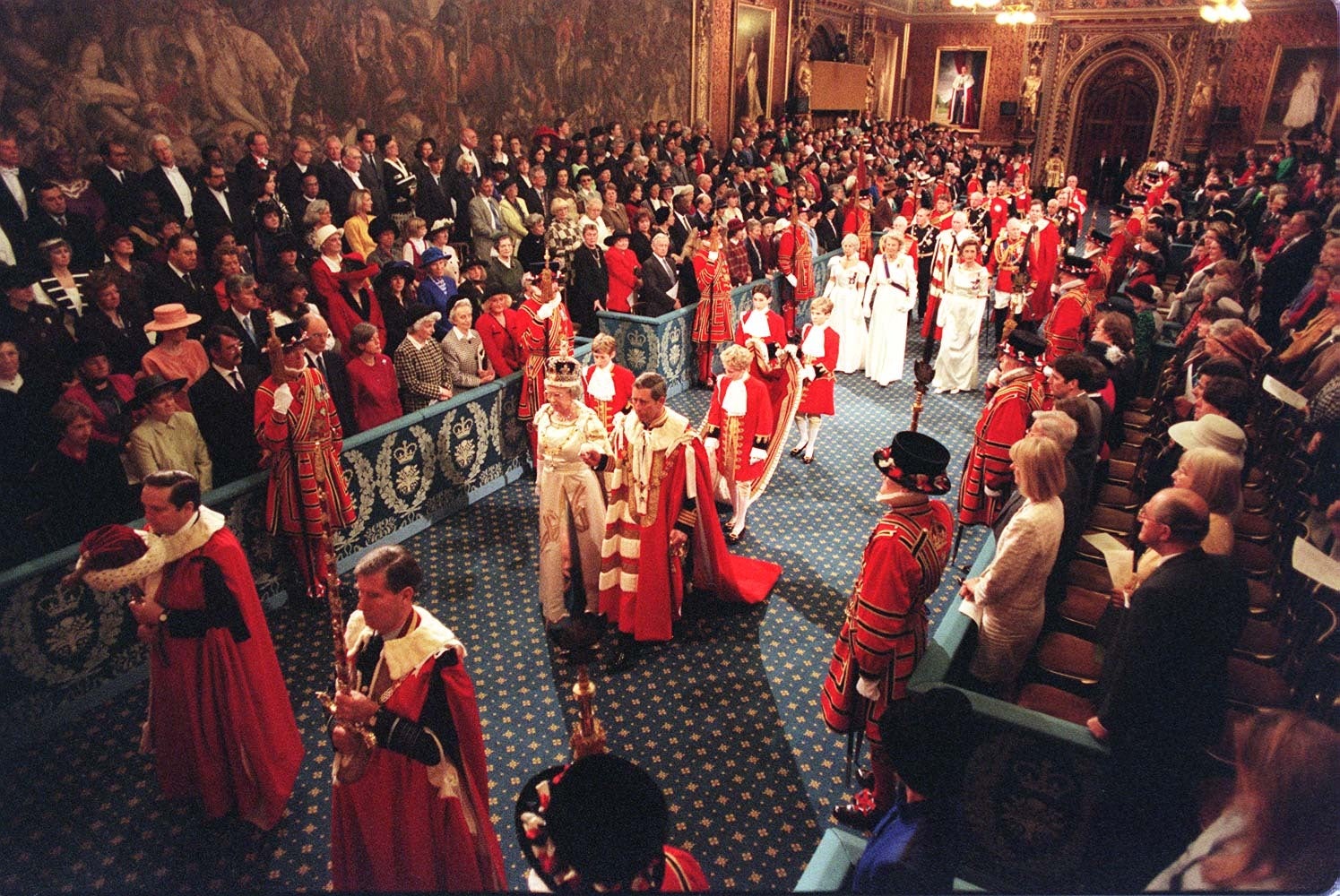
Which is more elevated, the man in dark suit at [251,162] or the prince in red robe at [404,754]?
the man in dark suit at [251,162]

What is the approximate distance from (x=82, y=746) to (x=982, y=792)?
16.4 feet

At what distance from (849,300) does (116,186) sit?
854 centimetres

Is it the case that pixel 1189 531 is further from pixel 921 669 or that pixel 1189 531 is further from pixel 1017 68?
pixel 1017 68

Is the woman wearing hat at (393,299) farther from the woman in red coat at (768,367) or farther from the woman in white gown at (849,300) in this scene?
the woman in white gown at (849,300)

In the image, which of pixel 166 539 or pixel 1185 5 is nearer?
pixel 166 539

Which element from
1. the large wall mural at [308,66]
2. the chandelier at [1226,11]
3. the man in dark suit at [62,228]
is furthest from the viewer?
the chandelier at [1226,11]

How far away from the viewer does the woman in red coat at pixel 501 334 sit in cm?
811

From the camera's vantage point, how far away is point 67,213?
7.84m

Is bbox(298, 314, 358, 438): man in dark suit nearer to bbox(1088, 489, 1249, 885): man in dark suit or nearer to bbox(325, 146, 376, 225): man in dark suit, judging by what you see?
bbox(325, 146, 376, 225): man in dark suit

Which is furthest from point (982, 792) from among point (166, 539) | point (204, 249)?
point (204, 249)

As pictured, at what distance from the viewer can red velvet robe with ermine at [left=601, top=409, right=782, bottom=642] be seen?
18.2 ft

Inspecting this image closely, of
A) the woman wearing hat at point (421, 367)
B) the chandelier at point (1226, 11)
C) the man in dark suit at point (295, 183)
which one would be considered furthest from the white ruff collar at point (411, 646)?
the chandelier at point (1226, 11)

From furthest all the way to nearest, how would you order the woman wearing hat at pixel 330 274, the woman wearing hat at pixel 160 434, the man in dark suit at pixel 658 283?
the man in dark suit at pixel 658 283, the woman wearing hat at pixel 330 274, the woman wearing hat at pixel 160 434

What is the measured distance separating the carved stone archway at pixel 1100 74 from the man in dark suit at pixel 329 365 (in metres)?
28.3
